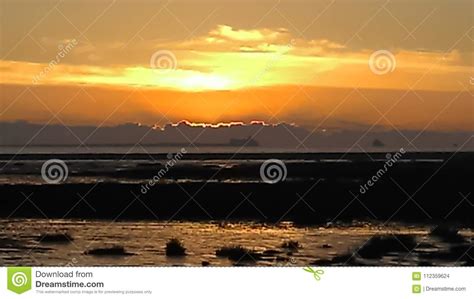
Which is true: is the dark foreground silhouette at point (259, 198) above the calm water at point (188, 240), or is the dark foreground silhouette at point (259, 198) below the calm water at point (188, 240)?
above

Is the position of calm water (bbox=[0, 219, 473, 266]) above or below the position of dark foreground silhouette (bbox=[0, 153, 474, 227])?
below

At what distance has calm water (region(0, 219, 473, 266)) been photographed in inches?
723

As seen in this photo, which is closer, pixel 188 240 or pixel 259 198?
pixel 188 240

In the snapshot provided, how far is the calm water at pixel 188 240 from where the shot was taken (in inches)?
723

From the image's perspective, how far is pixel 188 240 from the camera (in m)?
20.7

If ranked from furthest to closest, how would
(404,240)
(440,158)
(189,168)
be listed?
(440,158) → (189,168) → (404,240)

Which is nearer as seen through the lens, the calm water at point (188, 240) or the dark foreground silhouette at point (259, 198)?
the calm water at point (188, 240)

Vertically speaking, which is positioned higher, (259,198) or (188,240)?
(259,198)
